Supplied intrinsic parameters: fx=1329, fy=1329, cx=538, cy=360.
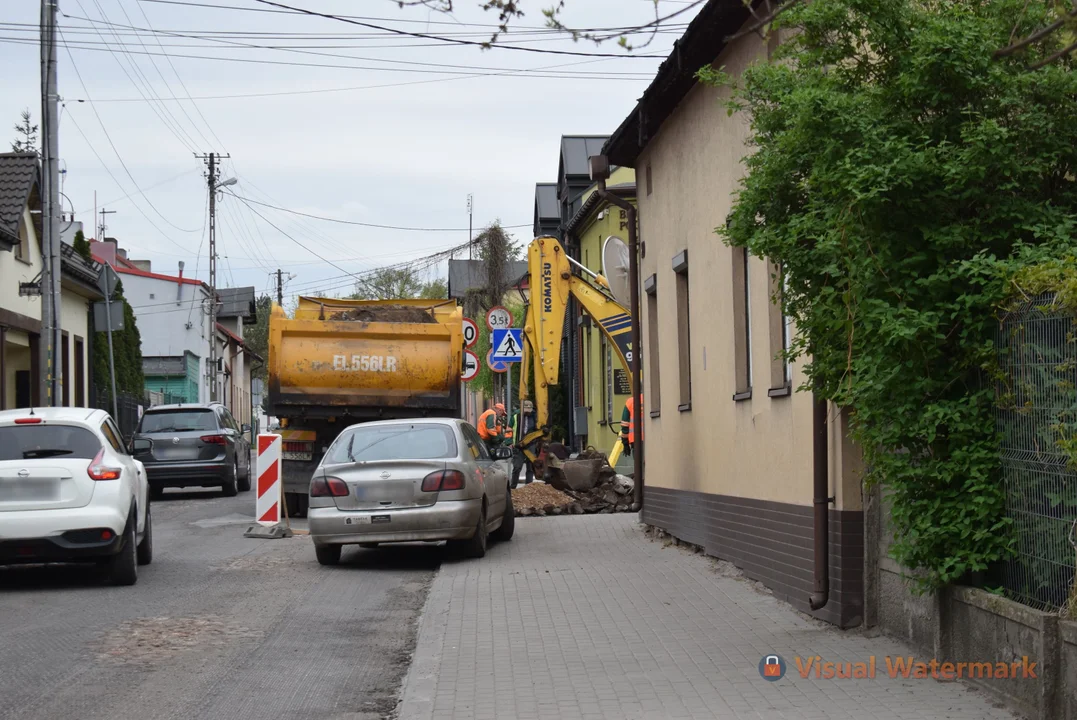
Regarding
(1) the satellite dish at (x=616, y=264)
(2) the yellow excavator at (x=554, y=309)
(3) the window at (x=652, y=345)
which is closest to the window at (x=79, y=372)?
(2) the yellow excavator at (x=554, y=309)

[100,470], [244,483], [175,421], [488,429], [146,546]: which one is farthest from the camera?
[244,483]

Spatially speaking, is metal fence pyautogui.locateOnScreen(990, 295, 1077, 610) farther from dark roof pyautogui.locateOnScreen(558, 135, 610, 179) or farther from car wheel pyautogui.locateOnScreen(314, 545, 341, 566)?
dark roof pyautogui.locateOnScreen(558, 135, 610, 179)

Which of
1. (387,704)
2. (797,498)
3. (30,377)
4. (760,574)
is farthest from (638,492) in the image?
(30,377)

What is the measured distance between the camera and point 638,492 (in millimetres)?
17812

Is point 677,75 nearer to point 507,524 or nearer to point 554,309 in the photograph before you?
point 507,524

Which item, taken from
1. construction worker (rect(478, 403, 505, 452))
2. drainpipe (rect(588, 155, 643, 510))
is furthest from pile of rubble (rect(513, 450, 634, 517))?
drainpipe (rect(588, 155, 643, 510))

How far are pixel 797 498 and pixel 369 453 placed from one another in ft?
17.6

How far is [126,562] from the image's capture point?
12.0 metres

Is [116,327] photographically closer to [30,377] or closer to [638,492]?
[30,377]

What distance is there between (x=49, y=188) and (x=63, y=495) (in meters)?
10.8

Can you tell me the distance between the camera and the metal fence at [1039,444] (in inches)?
237

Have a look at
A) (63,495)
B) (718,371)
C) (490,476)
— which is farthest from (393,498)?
(718,371)

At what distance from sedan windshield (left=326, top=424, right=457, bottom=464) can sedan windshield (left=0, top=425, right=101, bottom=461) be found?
263cm

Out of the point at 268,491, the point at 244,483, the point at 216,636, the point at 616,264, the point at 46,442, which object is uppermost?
the point at 616,264
